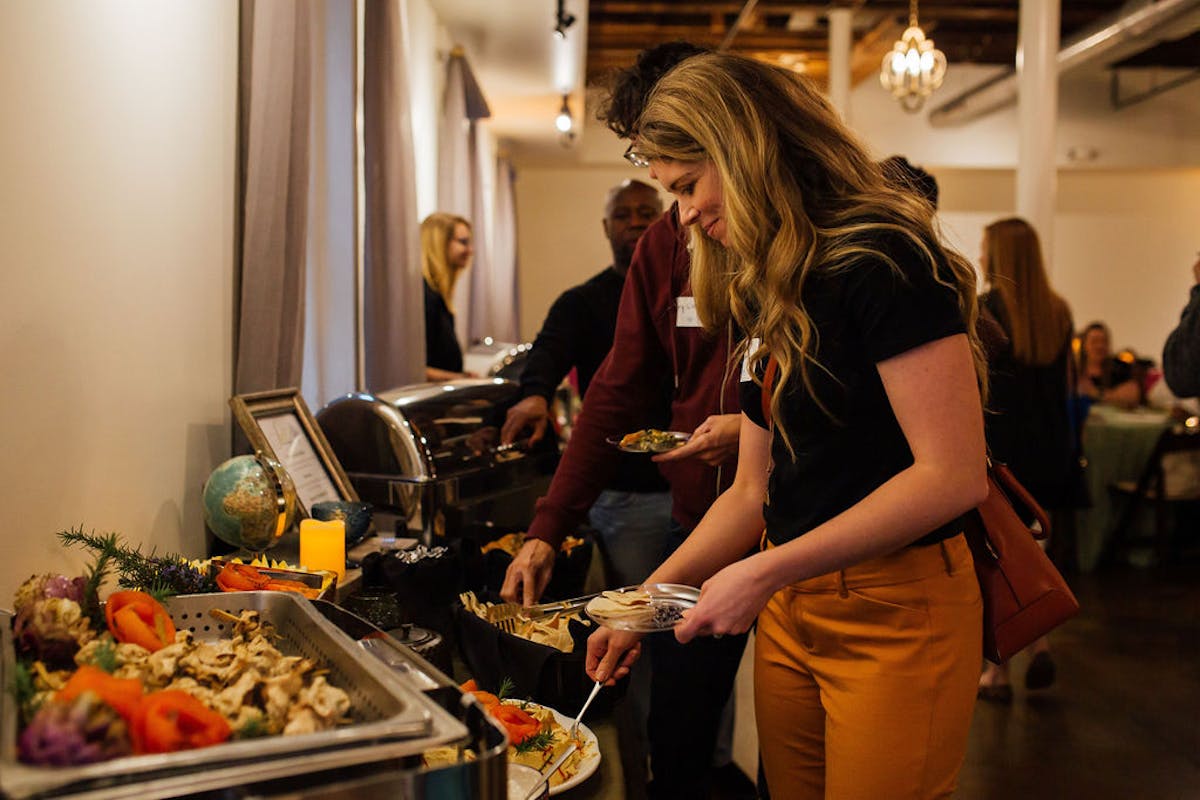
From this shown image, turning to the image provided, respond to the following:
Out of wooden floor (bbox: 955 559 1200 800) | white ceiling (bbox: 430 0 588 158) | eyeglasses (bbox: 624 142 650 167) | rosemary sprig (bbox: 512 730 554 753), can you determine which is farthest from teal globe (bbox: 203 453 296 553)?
white ceiling (bbox: 430 0 588 158)

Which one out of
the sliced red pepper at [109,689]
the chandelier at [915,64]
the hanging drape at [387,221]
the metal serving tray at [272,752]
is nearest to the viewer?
the metal serving tray at [272,752]

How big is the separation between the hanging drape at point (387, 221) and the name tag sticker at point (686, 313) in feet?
5.63

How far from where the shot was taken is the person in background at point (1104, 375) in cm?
667

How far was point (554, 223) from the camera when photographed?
13117 millimetres

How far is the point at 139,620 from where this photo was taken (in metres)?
1.15

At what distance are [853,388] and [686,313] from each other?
81 centimetres

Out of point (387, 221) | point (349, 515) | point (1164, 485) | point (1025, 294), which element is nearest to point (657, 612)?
point (349, 515)

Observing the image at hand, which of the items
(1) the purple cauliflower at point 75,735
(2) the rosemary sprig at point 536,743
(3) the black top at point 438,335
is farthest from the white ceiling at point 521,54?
(1) the purple cauliflower at point 75,735

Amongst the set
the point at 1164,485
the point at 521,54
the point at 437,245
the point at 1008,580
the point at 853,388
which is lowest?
the point at 1164,485

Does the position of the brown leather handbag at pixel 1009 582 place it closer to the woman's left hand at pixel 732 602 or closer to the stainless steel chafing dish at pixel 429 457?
the woman's left hand at pixel 732 602

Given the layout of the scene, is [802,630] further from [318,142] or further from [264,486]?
[318,142]

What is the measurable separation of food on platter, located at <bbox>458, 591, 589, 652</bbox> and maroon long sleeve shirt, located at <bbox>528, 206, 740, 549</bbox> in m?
0.23

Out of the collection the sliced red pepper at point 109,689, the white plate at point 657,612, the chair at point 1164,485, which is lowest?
the chair at point 1164,485

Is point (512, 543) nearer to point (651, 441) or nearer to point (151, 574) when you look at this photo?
point (651, 441)
